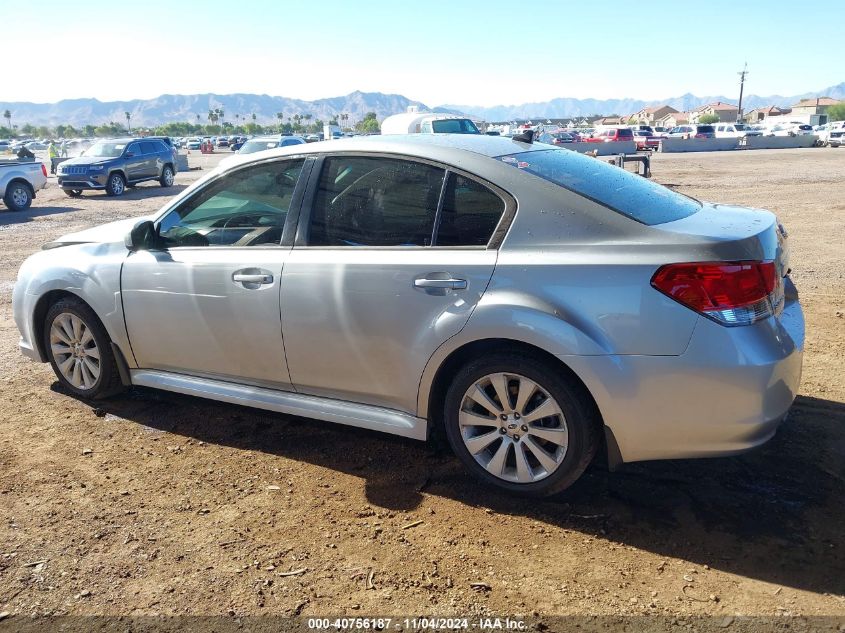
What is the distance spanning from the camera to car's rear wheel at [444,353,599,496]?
3.18 meters

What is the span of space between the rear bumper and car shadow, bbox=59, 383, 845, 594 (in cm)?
36

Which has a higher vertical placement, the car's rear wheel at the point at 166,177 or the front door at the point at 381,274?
the front door at the point at 381,274

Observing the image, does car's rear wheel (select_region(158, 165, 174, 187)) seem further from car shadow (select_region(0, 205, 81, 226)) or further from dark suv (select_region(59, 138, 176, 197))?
car shadow (select_region(0, 205, 81, 226))

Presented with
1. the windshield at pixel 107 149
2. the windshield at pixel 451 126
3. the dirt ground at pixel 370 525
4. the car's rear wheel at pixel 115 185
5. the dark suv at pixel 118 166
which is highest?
the windshield at pixel 451 126

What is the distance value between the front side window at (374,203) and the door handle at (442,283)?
0.22 m

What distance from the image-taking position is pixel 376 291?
3.52 m

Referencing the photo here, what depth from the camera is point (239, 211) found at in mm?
4277

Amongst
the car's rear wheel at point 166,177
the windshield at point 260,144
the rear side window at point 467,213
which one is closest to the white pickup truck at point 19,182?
the windshield at point 260,144

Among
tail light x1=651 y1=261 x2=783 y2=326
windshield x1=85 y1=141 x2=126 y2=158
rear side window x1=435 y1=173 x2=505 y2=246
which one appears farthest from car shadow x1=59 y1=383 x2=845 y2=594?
windshield x1=85 y1=141 x2=126 y2=158

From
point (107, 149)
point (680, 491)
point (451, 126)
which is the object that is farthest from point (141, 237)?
point (107, 149)

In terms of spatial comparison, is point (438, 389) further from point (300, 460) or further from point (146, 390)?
point (146, 390)

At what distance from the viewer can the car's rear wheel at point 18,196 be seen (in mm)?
17766

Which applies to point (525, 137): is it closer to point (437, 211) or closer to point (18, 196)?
point (437, 211)

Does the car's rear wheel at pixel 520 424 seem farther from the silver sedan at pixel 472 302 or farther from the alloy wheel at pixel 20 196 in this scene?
the alloy wheel at pixel 20 196
